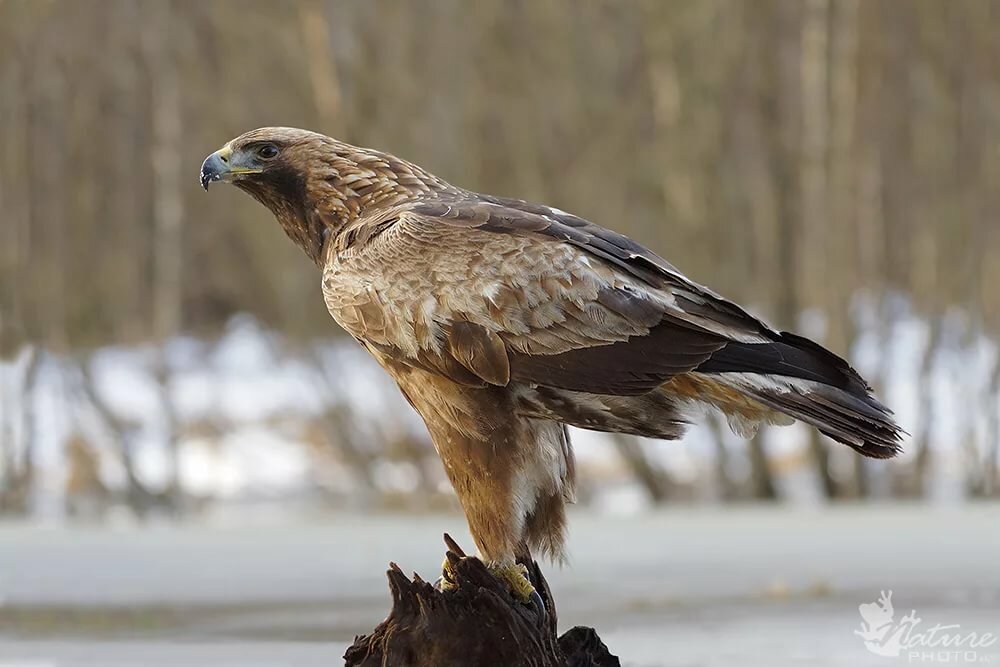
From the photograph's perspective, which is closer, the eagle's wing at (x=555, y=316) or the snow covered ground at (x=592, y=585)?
the eagle's wing at (x=555, y=316)

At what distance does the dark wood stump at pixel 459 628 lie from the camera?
3803 mm

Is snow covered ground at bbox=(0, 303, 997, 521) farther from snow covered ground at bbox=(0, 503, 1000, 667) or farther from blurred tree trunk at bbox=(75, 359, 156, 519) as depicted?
snow covered ground at bbox=(0, 503, 1000, 667)

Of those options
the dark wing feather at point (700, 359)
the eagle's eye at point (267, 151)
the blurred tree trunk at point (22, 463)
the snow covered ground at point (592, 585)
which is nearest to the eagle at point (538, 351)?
the dark wing feather at point (700, 359)

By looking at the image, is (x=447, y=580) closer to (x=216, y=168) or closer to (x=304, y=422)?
(x=216, y=168)

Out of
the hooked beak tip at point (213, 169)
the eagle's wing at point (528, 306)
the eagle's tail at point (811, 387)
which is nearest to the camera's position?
the eagle's tail at point (811, 387)

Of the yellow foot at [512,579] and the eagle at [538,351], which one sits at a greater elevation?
the eagle at [538,351]

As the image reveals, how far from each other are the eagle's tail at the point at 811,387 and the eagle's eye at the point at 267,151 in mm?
1552

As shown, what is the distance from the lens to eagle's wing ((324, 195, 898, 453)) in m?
3.66

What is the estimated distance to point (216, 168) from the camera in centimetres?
443

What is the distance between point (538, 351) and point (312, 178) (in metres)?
1.02

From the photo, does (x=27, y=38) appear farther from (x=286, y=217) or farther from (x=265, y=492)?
(x=286, y=217)

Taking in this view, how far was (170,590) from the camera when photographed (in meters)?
7.02

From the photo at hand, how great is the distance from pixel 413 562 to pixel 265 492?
6.93 m

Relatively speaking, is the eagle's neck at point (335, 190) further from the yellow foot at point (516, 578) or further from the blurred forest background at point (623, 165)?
the blurred forest background at point (623, 165)
